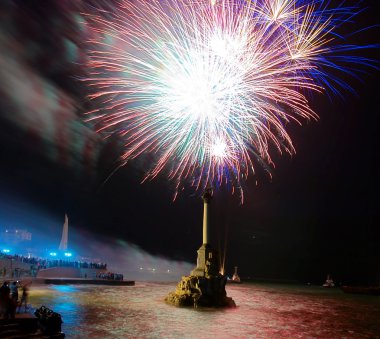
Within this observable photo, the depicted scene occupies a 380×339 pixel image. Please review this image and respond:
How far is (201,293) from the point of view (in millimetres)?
26781

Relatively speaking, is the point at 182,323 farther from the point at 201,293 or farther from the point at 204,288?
the point at 204,288

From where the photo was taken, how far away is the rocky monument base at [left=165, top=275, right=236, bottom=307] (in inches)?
1051

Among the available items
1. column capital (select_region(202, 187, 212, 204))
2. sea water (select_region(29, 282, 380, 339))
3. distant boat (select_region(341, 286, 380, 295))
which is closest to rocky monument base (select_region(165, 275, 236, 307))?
sea water (select_region(29, 282, 380, 339))

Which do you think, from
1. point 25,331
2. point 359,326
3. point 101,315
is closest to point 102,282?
point 101,315

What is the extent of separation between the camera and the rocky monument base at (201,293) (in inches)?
1051

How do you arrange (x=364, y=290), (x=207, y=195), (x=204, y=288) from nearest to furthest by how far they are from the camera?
(x=204, y=288), (x=207, y=195), (x=364, y=290)

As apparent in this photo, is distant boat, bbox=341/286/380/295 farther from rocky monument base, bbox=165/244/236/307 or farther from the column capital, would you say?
the column capital

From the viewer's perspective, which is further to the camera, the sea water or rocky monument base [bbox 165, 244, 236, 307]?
rocky monument base [bbox 165, 244, 236, 307]

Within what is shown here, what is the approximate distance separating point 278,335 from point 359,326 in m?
8.11

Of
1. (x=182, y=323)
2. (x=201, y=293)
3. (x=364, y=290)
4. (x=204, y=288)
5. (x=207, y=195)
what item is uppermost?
(x=207, y=195)

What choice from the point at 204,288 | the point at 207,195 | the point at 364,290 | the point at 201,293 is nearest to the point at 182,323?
the point at 201,293

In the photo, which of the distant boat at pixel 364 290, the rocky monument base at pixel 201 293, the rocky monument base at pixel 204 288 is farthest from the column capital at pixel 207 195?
the distant boat at pixel 364 290

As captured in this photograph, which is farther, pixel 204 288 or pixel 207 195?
pixel 207 195

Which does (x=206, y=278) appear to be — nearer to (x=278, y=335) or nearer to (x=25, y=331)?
(x=278, y=335)
